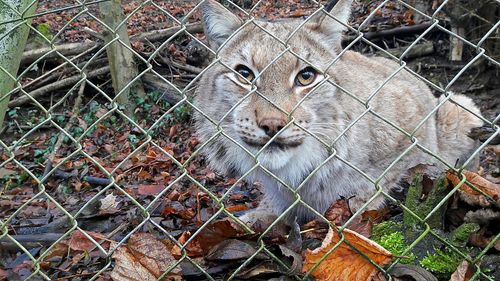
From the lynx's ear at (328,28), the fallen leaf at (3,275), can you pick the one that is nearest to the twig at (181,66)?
the lynx's ear at (328,28)

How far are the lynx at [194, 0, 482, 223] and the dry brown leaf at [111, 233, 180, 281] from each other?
2.22ft

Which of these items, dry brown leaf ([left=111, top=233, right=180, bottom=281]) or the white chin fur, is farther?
the white chin fur

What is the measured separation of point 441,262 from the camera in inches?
110

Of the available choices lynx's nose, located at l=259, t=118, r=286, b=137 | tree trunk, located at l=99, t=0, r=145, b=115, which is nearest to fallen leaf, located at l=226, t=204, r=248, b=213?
lynx's nose, located at l=259, t=118, r=286, b=137

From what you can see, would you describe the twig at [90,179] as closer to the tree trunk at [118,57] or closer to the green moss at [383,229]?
the tree trunk at [118,57]

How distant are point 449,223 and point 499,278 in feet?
1.33

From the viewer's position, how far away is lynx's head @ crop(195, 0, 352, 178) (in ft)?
11.3

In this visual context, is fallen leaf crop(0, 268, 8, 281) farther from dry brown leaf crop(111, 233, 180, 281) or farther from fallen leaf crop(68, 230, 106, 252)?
dry brown leaf crop(111, 233, 180, 281)

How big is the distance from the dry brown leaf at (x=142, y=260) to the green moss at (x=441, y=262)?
3.83 ft

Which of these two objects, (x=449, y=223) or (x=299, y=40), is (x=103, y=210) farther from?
(x=449, y=223)

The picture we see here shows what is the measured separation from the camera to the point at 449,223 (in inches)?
118

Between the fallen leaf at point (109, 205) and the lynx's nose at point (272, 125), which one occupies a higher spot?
the lynx's nose at point (272, 125)

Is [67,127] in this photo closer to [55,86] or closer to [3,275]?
[55,86]

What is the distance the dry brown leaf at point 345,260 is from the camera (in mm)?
2686
